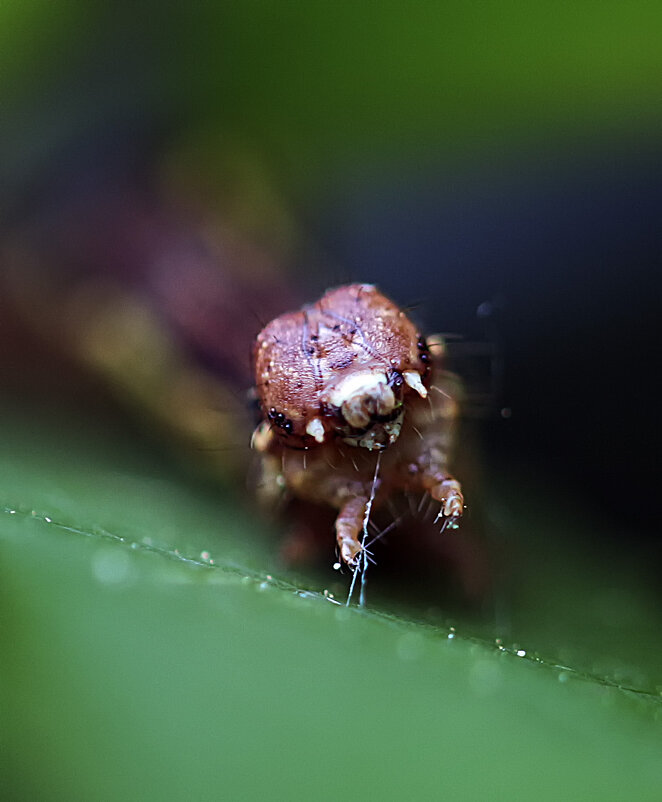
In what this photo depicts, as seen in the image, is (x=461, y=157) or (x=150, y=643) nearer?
(x=150, y=643)

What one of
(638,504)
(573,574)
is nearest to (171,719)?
(573,574)

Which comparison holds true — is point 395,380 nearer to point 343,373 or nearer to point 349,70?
point 343,373

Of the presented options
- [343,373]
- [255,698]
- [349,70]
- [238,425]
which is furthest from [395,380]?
[349,70]

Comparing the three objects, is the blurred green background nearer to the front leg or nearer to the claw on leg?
the claw on leg

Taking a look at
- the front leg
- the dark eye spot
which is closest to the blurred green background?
the front leg

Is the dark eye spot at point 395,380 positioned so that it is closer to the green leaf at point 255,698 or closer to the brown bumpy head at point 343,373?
the brown bumpy head at point 343,373

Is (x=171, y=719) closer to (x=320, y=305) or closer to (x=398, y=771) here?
(x=398, y=771)
